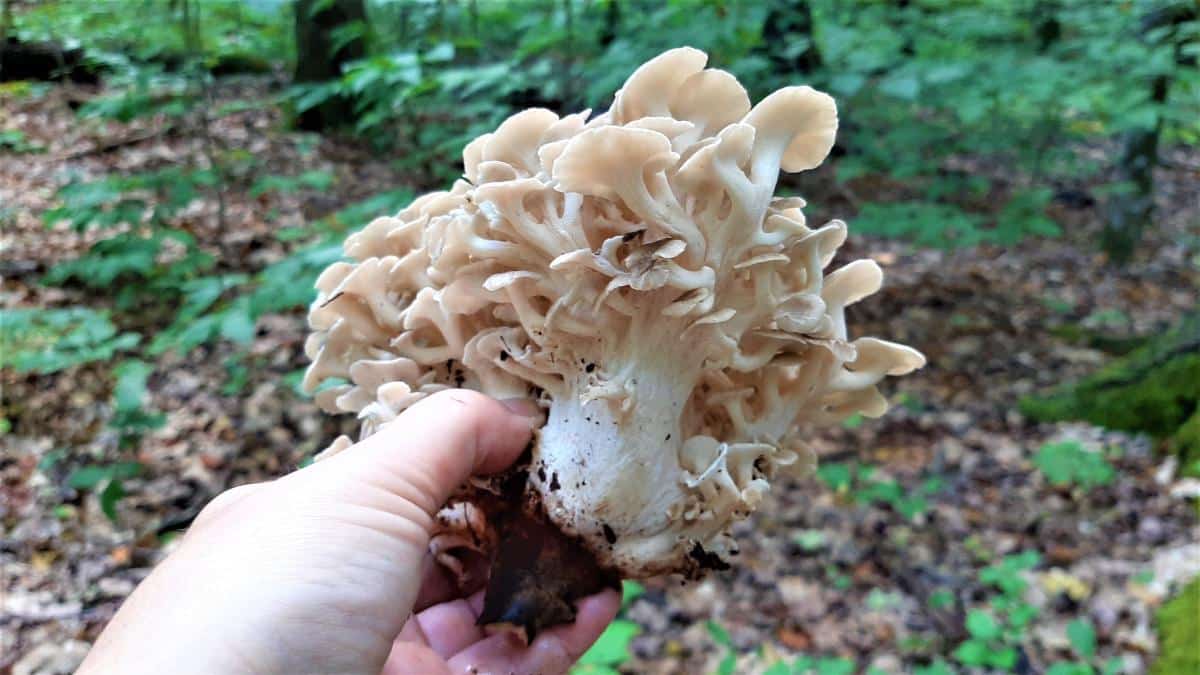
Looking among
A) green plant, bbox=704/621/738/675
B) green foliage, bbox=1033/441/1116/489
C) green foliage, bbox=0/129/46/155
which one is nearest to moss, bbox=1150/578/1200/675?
green foliage, bbox=1033/441/1116/489

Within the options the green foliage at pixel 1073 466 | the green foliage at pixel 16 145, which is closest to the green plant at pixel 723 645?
the green foliage at pixel 1073 466

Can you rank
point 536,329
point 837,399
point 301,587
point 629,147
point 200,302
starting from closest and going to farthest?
point 301,587
point 629,147
point 536,329
point 837,399
point 200,302

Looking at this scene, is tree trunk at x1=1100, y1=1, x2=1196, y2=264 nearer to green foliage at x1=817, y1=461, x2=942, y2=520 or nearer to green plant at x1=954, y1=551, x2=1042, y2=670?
green foliage at x1=817, y1=461, x2=942, y2=520

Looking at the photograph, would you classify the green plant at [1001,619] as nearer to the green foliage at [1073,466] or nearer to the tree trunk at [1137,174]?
the green foliage at [1073,466]

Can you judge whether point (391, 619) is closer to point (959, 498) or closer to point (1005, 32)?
point (959, 498)

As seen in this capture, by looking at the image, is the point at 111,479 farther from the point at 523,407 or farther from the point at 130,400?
the point at 523,407

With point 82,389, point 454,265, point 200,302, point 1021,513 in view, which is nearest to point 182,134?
point 82,389
